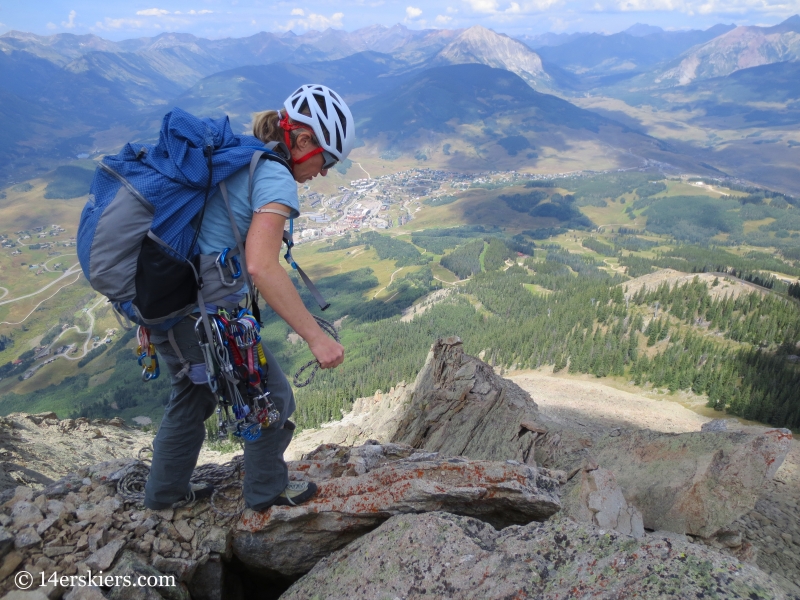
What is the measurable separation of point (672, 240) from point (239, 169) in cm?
22175

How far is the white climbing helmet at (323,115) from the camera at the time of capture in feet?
16.5

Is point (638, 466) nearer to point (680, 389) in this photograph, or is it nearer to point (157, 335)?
point (157, 335)

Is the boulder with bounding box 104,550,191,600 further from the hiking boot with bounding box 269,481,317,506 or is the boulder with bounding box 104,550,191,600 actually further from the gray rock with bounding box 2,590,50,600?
the hiking boot with bounding box 269,481,317,506

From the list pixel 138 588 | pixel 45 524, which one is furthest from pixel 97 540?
pixel 138 588

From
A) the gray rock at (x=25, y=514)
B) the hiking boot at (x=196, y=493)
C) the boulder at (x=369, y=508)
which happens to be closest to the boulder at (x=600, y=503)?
the boulder at (x=369, y=508)

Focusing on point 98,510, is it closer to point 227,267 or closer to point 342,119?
point 227,267

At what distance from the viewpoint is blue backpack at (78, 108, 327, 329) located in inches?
172

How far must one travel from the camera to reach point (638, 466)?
1004cm

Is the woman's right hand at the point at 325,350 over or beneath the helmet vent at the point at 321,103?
beneath

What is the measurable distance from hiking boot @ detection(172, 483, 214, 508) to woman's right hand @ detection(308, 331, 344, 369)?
305 centimetres

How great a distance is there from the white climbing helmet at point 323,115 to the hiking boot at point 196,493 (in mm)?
4757

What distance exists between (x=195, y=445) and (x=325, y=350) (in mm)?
2599

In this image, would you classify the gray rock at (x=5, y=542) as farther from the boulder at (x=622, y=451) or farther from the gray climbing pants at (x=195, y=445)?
the boulder at (x=622, y=451)

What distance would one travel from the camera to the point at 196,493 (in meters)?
6.27
